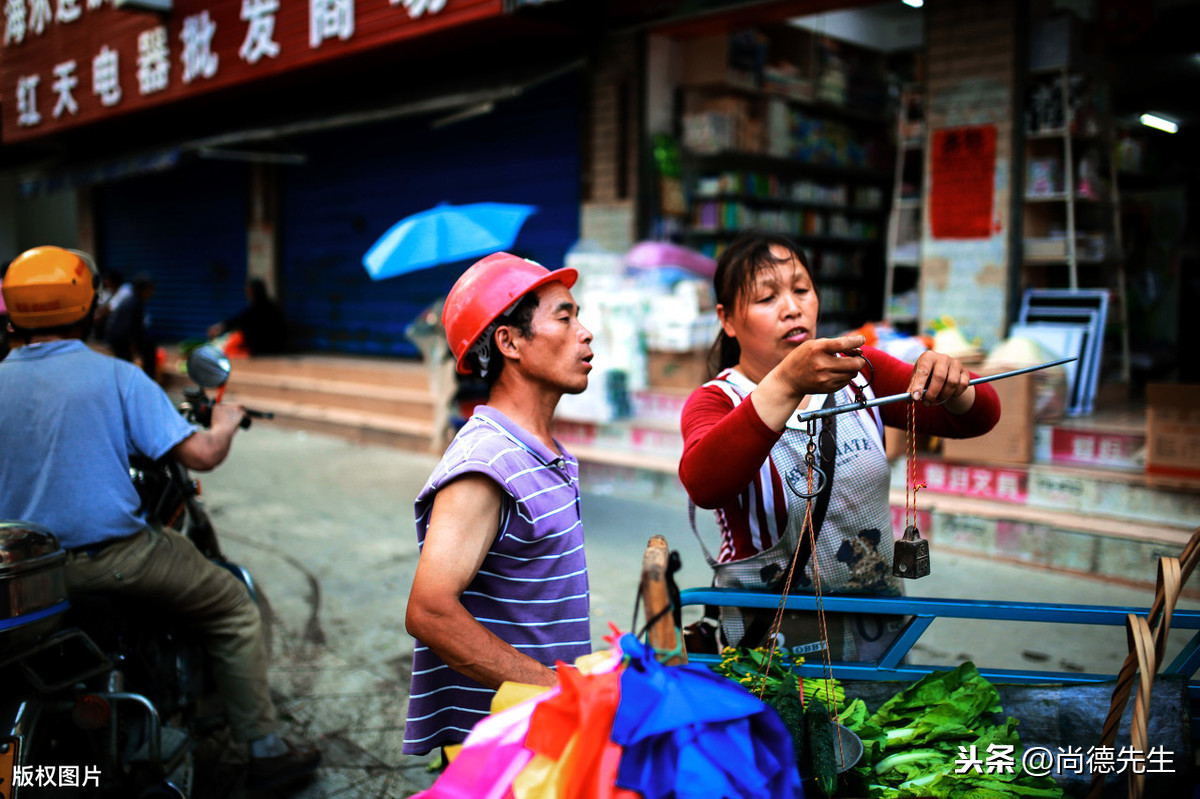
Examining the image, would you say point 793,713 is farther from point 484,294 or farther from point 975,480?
point 975,480

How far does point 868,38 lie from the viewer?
950cm

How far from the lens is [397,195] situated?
1159 cm

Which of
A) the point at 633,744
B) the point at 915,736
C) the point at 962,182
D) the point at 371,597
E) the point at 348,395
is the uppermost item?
the point at 962,182

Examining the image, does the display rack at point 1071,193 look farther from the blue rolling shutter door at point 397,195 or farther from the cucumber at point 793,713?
the cucumber at point 793,713

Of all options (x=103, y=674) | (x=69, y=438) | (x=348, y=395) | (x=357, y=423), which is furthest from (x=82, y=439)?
(x=348, y=395)

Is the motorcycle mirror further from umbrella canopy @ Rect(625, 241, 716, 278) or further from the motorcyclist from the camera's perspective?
umbrella canopy @ Rect(625, 241, 716, 278)

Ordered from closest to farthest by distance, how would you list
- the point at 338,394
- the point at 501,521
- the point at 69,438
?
the point at 501,521 < the point at 69,438 < the point at 338,394

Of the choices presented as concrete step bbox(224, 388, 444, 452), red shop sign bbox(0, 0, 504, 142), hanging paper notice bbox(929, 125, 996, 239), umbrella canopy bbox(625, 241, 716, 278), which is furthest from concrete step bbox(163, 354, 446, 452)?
hanging paper notice bbox(929, 125, 996, 239)

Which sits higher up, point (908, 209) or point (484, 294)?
point (908, 209)

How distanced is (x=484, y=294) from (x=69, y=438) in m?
1.62

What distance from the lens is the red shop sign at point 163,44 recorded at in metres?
8.95

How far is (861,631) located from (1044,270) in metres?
5.91

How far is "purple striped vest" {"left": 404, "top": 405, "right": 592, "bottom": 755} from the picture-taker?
5.96 feet

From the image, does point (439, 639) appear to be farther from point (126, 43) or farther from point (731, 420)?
point (126, 43)
